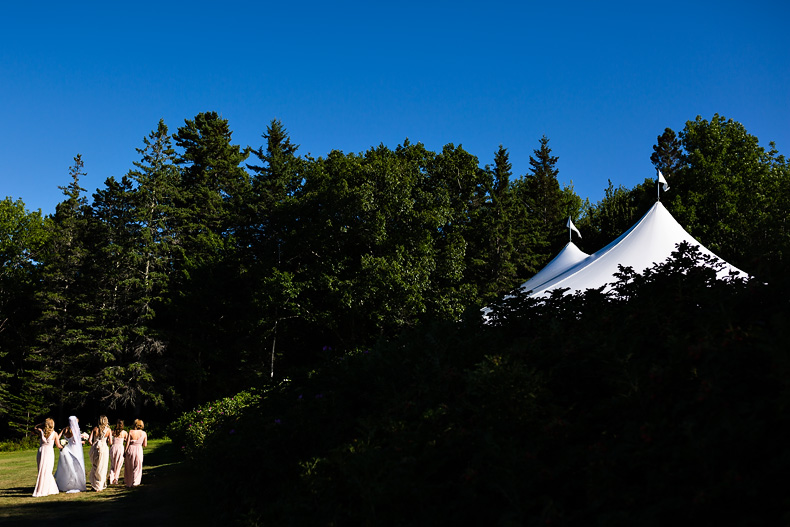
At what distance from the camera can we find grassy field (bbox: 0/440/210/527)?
8445 millimetres

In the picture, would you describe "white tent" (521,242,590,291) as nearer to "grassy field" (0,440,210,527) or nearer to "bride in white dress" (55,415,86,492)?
"grassy field" (0,440,210,527)

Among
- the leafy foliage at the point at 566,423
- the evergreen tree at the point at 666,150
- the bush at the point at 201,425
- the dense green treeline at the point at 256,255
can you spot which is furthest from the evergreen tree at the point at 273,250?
the evergreen tree at the point at 666,150

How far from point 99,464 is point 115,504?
9.36 feet

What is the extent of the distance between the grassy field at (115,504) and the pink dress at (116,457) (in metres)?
0.26

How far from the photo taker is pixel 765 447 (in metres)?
2.71

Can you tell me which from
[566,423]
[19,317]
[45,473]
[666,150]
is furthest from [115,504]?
[666,150]

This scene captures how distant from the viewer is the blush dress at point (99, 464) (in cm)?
1230

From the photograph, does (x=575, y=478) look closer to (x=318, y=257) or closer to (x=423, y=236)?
(x=423, y=236)

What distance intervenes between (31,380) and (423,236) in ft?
73.9

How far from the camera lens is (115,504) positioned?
9969mm

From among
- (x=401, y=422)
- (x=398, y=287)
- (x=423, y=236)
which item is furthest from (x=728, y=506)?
(x=423, y=236)

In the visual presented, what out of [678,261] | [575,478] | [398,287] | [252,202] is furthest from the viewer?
[252,202]

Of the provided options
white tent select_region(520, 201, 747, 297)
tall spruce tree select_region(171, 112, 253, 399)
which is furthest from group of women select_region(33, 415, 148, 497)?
tall spruce tree select_region(171, 112, 253, 399)

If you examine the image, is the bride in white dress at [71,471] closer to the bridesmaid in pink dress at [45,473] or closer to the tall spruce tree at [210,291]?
the bridesmaid in pink dress at [45,473]
